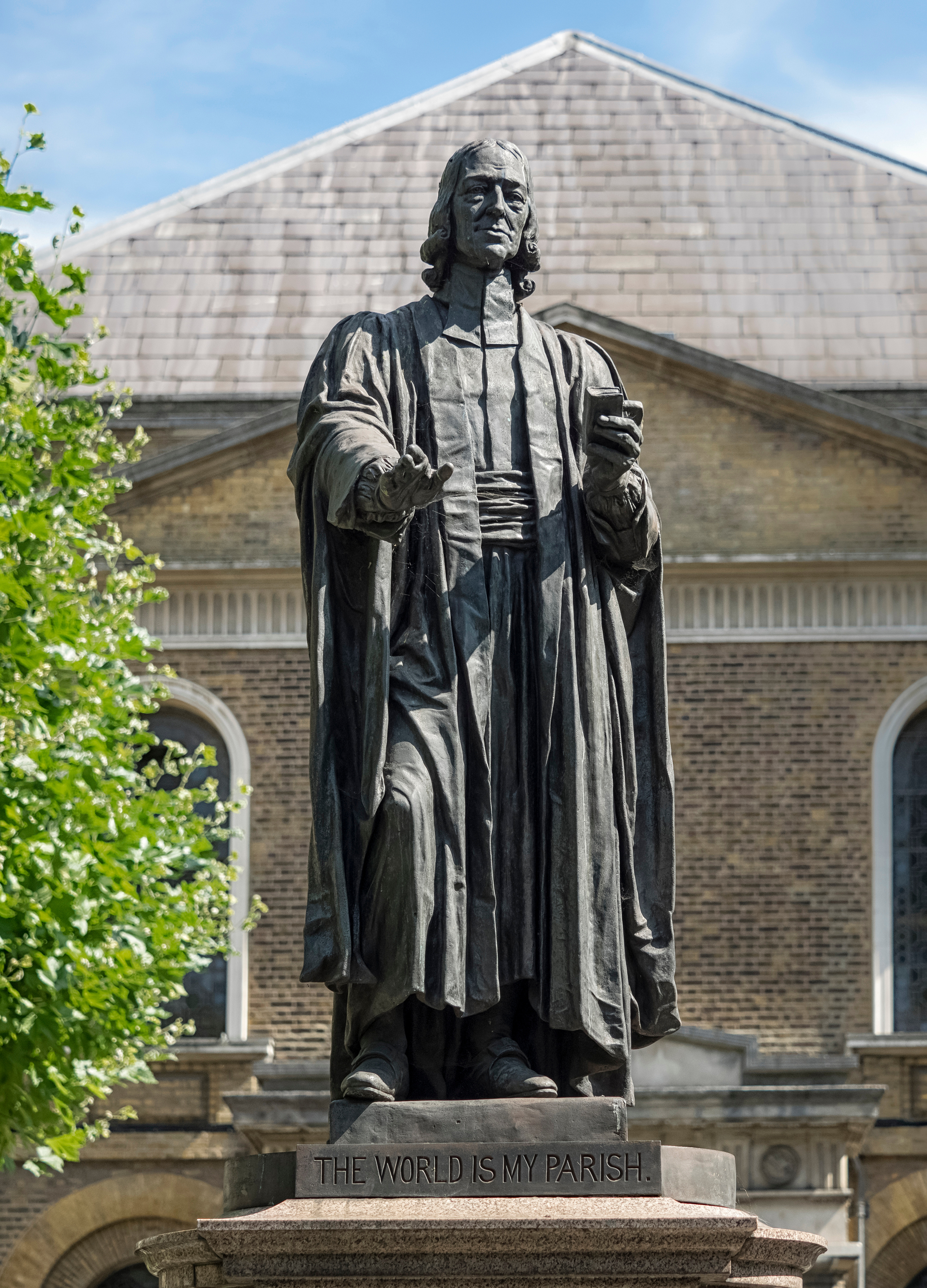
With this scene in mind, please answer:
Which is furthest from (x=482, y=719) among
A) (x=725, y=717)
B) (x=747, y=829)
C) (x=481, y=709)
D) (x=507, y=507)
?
(x=725, y=717)

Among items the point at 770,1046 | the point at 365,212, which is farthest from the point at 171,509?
the point at 770,1046

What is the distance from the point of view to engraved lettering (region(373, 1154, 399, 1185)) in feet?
14.2

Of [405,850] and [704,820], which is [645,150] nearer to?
[704,820]

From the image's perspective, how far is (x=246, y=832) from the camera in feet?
65.6

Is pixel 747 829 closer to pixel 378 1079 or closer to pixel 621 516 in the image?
pixel 621 516

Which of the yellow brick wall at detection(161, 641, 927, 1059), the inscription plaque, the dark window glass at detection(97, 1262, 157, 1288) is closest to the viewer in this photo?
the inscription plaque

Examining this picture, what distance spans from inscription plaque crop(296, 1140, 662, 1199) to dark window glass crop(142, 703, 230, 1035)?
15.5 meters

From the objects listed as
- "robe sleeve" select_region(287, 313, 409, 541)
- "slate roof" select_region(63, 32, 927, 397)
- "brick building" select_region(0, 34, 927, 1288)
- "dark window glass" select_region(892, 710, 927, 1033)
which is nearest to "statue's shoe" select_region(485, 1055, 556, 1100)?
"robe sleeve" select_region(287, 313, 409, 541)

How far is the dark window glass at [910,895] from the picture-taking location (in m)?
19.7

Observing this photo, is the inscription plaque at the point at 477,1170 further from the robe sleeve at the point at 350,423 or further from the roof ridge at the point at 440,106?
the roof ridge at the point at 440,106

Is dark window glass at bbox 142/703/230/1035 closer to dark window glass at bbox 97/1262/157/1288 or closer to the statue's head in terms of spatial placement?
dark window glass at bbox 97/1262/157/1288

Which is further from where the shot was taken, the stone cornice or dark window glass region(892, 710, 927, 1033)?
the stone cornice

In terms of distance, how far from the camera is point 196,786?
20.5 meters

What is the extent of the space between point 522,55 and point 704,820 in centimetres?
1170
